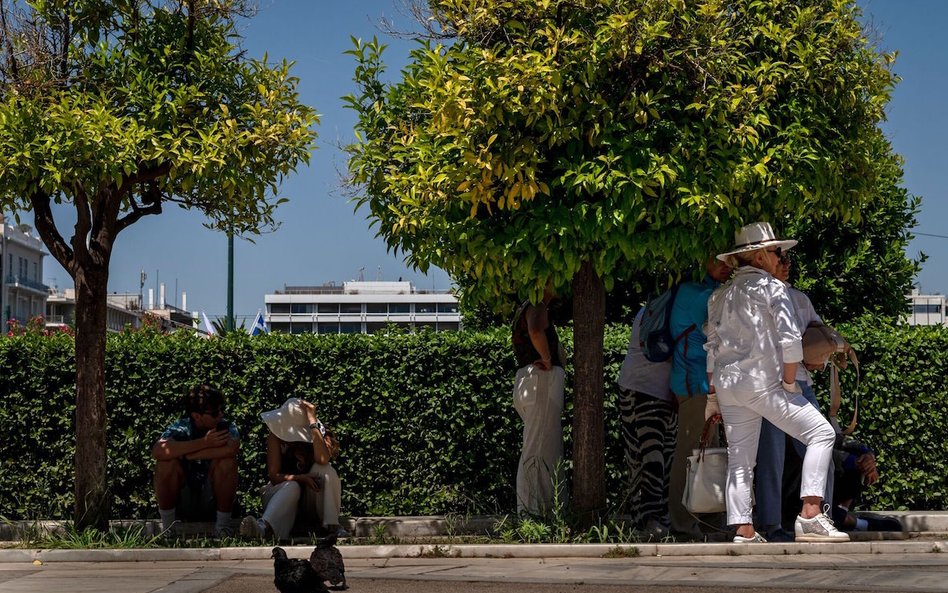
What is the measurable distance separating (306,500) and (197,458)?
970 millimetres

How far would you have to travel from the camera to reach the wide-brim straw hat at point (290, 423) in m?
9.47

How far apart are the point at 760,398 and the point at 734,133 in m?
1.86

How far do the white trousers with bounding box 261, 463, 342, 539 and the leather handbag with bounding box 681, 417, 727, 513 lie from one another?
283 cm

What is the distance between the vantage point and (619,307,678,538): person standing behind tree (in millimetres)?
9250

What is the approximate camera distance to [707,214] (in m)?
8.34

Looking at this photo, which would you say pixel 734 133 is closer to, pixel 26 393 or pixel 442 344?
pixel 442 344

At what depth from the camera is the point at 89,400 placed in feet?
31.6

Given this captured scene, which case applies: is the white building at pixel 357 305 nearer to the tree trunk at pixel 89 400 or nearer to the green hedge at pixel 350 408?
the green hedge at pixel 350 408

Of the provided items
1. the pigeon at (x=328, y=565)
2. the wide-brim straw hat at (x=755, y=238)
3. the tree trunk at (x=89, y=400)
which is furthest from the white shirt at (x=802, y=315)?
the tree trunk at (x=89, y=400)

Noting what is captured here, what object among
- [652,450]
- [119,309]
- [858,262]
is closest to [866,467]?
[652,450]

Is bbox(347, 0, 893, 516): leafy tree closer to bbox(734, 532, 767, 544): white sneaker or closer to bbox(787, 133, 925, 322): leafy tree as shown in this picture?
bbox(734, 532, 767, 544): white sneaker

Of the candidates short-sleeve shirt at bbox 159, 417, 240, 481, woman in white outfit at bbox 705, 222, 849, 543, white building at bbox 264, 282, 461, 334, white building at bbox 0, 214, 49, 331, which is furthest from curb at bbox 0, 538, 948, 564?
white building at bbox 264, 282, 461, 334

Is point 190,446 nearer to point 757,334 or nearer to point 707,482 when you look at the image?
point 707,482

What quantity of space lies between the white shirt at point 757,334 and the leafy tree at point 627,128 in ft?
1.77
